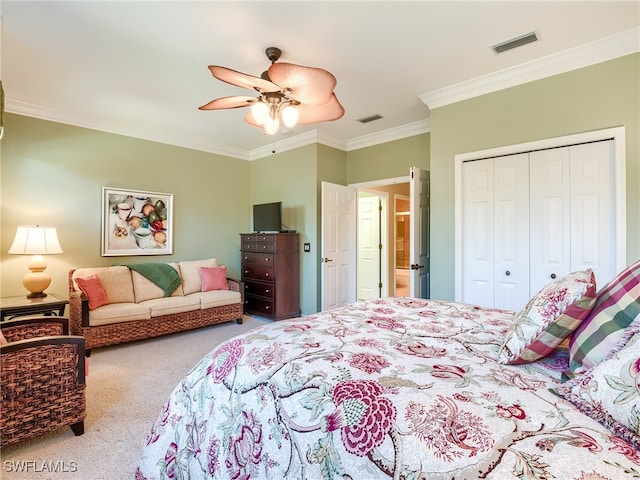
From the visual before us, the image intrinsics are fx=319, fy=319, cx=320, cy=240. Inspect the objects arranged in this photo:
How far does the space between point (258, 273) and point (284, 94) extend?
309cm

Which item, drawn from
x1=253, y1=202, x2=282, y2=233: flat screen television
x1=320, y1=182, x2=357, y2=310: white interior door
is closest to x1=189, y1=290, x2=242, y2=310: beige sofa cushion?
x1=253, y1=202, x2=282, y2=233: flat screen television

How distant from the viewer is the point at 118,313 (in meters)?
3.52

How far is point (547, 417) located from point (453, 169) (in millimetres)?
2954

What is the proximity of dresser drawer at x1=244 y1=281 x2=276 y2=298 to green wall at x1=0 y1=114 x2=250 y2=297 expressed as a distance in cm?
68

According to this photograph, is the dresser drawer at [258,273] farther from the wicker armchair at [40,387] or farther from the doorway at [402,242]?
the doorway at [402,242]

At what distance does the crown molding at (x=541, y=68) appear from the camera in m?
2.46

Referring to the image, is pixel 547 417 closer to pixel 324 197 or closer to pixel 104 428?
pixel 104 428

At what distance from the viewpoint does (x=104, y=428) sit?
208 cm

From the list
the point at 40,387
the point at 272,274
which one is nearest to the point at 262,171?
the point at 272,274

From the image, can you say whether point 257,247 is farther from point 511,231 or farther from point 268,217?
point 511,231

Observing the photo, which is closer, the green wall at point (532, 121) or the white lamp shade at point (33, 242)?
the green wall at point (532, 121)

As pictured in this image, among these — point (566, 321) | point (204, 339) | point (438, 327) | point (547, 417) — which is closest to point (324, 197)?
point (204, 339)

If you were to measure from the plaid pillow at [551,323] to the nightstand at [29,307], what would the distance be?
3.75 meters

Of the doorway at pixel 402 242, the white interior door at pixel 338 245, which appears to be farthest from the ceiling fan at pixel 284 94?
the doorway at pixel 402 242
